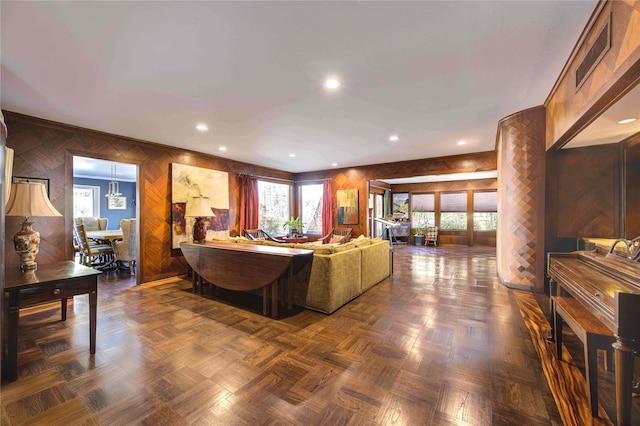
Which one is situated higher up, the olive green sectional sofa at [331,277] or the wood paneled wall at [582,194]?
the wood paneled wall at [582,194]

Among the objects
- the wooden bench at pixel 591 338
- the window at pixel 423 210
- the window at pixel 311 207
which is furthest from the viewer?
the window at pixel 423 210

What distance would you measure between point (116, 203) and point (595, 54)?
1022 centimetres

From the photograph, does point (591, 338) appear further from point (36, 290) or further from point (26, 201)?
point (26, 201)

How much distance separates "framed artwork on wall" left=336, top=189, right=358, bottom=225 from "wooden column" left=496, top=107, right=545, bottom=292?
132 inches

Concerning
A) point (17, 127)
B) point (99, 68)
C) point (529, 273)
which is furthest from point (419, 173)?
point (17, 127)

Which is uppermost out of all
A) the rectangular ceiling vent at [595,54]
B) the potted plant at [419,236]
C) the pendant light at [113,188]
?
the rectangular ceiling vent at [595,54]

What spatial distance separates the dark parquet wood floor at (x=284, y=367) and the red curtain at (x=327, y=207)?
3902 millimetres

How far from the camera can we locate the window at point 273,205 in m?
6.77

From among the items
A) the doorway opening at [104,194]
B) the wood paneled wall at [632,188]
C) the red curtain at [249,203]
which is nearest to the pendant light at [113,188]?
the doorway opening at [104,194]

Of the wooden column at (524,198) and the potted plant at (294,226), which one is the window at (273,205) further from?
the wooden column at (524,198)

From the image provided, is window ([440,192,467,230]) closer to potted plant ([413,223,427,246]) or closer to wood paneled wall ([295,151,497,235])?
potted plant ([413,223,427,246])

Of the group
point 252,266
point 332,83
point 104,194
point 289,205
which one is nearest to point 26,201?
point 252,266

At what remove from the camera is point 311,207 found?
7535mm

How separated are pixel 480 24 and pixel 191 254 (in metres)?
3.86
